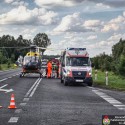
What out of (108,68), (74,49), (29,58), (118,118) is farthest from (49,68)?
(118,118)

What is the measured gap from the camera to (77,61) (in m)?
31.4

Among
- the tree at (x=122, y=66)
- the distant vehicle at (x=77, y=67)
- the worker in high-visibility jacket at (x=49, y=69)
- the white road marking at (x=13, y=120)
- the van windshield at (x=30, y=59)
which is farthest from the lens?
the van windshield at (x=30, y=59)

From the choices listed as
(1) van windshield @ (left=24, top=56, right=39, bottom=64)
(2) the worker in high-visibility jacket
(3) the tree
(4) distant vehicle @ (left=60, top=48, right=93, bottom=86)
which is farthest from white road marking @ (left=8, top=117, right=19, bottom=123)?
(1) van windshield @ (left=24, top=56, right=39, bottom=64)

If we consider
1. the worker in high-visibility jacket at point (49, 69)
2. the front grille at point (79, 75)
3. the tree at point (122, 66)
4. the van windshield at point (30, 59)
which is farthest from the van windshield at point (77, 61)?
the van windshield at point (30, 59)

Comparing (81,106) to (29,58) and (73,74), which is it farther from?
(29,58)

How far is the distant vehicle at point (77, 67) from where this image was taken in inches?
1201

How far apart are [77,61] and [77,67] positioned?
2.42ft

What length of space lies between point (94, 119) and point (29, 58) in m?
37.7

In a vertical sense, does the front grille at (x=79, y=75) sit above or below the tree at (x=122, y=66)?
below

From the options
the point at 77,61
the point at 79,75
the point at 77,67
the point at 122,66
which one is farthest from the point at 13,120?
the point at 122,66

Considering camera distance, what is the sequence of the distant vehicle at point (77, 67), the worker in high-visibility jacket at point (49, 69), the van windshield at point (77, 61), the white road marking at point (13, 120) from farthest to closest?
the worker in high-visibility jacket at point (49, 69)
the van windshield at point (77, 61)
the distant vehicle at point (77, 67)
the white road marking at point (13, 120)

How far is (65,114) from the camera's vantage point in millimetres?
13109

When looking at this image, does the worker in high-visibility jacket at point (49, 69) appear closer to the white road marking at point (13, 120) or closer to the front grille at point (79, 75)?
the front grille at point (79, 75)

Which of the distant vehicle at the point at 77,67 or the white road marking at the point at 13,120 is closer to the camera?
the white road marking at the point at 13,120
